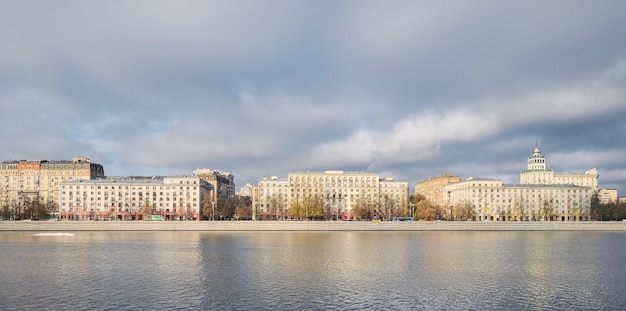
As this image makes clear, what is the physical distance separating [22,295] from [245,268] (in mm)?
17808

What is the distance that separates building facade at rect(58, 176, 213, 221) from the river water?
86.1 metres

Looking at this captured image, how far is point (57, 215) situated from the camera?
159500mm

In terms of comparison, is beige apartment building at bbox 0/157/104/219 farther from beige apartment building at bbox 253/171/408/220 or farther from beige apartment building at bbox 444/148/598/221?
beige apartment building at bbox 444/148/598/221

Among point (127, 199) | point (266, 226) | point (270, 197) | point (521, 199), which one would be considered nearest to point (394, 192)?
point (521, 199)

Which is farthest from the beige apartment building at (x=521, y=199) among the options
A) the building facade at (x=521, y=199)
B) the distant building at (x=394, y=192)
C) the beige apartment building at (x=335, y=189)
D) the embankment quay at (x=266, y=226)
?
the embankment quay at (x=266, y=226)

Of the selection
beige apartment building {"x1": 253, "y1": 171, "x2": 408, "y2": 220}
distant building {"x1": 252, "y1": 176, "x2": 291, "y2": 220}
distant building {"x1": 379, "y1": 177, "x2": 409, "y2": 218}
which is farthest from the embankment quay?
beige apartment building {"x1": 253, "y1": 171, "x2": 408, "y2": 220}

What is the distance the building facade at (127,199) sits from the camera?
150m

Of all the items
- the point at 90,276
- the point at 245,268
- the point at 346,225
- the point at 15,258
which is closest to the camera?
the point at 90,276

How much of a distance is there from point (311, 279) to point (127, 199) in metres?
123

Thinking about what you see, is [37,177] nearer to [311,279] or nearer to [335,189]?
[335,189]

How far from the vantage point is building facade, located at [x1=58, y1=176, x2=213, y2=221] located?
5920 inches

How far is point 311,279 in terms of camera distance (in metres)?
41.7

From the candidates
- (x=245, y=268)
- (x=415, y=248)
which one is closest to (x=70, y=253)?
(x=245, y=268)

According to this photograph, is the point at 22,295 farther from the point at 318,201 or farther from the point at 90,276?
Result: the point at 318,201
